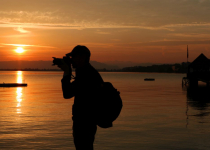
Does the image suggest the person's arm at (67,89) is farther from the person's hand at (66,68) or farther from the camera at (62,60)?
the camera at (62,60)

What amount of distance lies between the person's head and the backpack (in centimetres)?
50

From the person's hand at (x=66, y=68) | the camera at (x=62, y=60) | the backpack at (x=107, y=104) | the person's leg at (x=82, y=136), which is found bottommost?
the person's leg at (x=82, y=136)

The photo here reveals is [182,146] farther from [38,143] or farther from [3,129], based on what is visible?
[3,129]

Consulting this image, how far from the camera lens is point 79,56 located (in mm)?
5012

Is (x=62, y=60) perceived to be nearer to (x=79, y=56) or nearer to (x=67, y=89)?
(x=79, y=56)

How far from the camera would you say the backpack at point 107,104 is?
15.5 feet

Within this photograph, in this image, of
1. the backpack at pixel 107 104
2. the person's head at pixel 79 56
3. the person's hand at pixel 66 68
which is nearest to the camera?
the backpack at pixel 107 104

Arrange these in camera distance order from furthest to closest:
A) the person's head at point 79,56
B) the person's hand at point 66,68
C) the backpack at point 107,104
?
the person's head at point 79,56 < the person's hand at point 66,68 < the backpack at point 107,104

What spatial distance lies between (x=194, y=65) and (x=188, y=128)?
61.6m

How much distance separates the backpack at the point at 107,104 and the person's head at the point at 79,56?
505mm

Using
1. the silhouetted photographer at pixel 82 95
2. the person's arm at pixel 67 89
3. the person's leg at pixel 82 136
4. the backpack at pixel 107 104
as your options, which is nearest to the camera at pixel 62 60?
the silhouetted photographer at pixel 82 95

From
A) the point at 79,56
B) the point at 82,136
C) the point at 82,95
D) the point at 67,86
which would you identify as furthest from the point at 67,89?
the point at 82,136

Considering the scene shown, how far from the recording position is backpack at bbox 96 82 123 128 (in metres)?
4.72

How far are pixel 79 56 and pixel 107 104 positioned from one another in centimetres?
84
